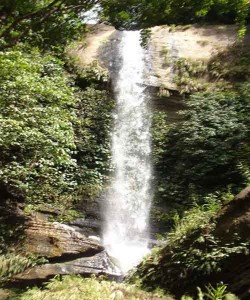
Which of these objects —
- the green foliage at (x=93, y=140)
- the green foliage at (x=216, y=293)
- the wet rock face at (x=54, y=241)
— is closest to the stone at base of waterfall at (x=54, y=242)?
the wet rock face at (x=54, y=241)

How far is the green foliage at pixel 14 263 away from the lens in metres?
6.45

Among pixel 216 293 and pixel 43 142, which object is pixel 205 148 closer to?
pixel 43 142

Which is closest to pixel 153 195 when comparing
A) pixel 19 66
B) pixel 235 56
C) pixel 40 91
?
pixel 40 91

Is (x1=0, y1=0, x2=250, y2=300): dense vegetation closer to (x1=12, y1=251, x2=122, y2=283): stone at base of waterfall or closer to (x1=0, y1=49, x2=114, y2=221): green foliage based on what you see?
(x1=0, y1=49, x2=114, y2=221): green foliage

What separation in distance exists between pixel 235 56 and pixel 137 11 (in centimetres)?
944

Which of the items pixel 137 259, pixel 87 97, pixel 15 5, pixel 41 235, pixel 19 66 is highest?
pixel 87 97

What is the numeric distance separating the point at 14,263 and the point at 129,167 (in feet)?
20.2

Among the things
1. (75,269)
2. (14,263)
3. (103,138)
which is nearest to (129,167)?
(103,138)

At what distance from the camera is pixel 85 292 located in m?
5.54

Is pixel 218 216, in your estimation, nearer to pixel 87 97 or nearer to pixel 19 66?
pixel 19 66

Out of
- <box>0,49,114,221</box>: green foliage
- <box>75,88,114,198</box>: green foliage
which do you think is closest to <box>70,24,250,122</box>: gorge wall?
<box>75,88,114,198</box>: green foliage

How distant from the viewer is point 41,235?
741 cm

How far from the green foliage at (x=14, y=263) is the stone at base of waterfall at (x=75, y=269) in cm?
11

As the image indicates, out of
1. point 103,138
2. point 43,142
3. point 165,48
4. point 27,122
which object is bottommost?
point 43,142
